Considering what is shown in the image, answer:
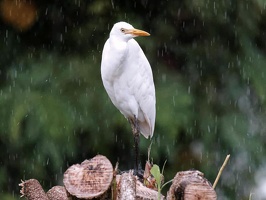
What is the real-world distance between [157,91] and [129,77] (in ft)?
5.07

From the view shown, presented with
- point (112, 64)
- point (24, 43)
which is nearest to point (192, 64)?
point (24, 43)

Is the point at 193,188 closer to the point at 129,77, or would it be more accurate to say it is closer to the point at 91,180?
the point at 91,180

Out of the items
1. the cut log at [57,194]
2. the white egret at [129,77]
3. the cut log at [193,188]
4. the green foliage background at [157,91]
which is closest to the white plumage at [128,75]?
the white egret at [129,77]

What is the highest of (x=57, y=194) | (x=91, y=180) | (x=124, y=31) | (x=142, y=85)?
(x=124, y=31)

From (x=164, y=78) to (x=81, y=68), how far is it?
1.50 ft

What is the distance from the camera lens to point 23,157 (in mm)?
5152

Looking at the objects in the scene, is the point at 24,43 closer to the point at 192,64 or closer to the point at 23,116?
the point at 23,116

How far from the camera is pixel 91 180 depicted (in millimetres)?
2885

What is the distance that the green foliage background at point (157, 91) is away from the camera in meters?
5.04

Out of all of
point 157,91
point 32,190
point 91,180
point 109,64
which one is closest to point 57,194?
point 32,190

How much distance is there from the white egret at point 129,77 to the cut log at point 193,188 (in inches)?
24.3

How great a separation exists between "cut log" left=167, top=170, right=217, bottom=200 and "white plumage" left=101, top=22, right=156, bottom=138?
62cm

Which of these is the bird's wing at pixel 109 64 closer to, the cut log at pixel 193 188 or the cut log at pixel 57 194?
the cut log at pixel 57 194

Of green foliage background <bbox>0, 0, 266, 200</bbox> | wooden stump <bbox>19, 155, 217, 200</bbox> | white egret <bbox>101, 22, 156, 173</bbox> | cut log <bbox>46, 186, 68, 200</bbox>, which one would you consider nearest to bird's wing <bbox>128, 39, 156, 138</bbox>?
white egret <bbox>101, 22, 156, 173</bbox>
